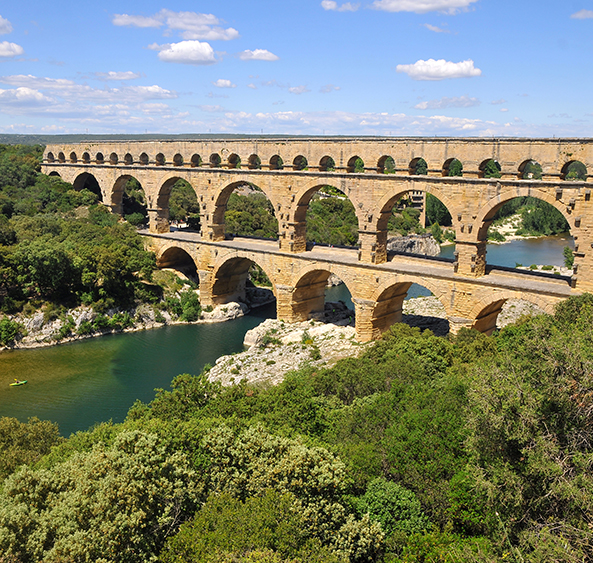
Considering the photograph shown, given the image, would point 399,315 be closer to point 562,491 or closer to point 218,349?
point 218,349

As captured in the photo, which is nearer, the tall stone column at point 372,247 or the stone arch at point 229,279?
the tall stone column at point 372,247

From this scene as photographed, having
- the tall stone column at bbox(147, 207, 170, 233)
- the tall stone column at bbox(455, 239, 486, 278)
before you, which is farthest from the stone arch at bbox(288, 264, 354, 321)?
the tall stone column at bbox(147, 207, 170, 233)

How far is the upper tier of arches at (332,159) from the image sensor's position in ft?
76.6

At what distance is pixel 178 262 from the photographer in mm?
39781

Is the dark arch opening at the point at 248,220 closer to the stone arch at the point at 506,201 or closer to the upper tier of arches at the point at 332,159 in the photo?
the upper tier of arches at the point at 332,159

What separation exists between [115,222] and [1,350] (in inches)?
560

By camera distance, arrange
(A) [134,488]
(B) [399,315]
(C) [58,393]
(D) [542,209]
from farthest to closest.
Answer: (D) [542,209], (B) [399,315], (C) [58,393], (A) [134,488]

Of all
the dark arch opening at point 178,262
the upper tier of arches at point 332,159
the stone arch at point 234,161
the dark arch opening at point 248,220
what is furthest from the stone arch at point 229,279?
the dark arch opening at point 248,220

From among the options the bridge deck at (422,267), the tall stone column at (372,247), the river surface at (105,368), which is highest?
the tall stone column at (372,247)

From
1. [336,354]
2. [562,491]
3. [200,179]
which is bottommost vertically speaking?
[336,354]

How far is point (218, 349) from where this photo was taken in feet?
100

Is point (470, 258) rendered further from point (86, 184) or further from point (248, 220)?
point (86, 184)

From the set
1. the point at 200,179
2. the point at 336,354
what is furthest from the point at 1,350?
the point at 336,354

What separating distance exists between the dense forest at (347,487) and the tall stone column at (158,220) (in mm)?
25055
